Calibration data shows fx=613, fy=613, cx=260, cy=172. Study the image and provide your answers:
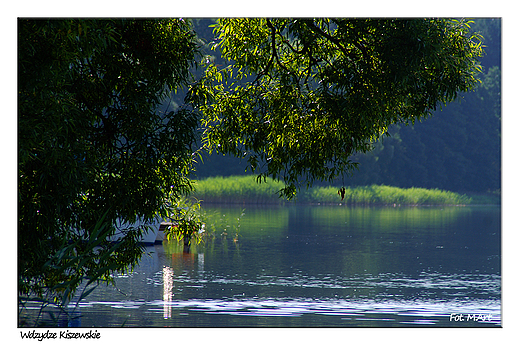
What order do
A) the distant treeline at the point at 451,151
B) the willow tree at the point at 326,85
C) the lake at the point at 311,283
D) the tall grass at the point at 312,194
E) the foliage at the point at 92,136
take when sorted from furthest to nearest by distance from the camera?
the distant treeline at the point at 451,151
the tall grass at the point at 312,194
the lake at the point at 311,283
the willow tree at the point at 326,85
the foliage at the point at 92,136

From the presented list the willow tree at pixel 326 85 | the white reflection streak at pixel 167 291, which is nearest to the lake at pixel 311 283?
the white reflection streak at pixel 167 291

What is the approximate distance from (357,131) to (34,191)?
3.75m

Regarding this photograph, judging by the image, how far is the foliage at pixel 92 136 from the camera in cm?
529

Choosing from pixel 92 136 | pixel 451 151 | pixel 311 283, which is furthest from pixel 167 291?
pixel 451 151

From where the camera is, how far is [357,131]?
24.4ft

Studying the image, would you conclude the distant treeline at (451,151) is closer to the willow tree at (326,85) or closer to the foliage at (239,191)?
the foliage at (239,191)

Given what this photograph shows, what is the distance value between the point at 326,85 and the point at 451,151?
1659 inches

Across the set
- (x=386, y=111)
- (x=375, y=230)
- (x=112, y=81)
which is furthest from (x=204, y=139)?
(x=375, y=230)

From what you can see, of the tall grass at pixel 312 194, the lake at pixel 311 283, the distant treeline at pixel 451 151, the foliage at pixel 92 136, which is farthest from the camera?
the distant treeline at pixel 451 151

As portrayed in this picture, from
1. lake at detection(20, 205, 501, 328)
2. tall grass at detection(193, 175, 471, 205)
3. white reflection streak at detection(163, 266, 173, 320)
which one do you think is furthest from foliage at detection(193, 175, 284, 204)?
white reflection streak at detection(163, 266, 173, 320)

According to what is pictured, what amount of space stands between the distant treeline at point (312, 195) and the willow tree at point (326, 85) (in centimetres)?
2334

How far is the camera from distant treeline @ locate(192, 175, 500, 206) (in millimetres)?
34062
